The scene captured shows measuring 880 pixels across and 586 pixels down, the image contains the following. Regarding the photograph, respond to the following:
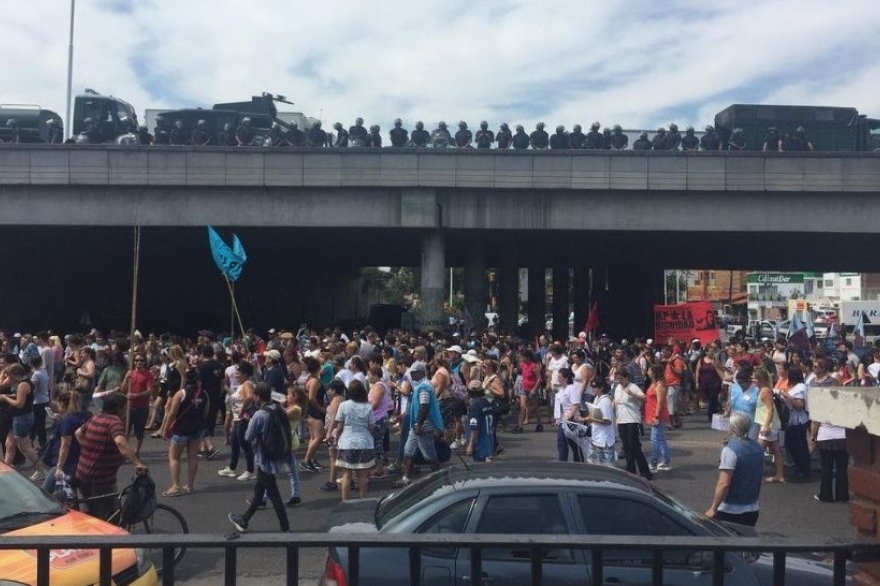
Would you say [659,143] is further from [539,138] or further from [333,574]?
[333,574]

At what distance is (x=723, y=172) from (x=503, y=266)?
40.1 feet

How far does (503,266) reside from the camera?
1409 inches

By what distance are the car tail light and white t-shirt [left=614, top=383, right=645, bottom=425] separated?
6.46 m

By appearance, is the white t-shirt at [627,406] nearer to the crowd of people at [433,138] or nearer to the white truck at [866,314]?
the crowd of people at [433,138]

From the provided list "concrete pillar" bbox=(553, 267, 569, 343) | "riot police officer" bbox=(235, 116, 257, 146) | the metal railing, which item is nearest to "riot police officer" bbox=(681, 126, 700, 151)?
"riot police officer" bbox=(235, 116, 257, 146)

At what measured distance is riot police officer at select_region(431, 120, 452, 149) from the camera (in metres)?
26.3

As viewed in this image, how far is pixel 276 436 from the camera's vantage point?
8703 millimetres

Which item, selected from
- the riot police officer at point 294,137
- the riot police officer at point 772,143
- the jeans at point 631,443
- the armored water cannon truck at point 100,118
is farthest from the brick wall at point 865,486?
the armored water cannon truck at point 100,118

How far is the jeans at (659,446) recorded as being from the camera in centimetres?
1188

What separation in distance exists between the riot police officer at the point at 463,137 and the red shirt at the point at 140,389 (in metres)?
15.6

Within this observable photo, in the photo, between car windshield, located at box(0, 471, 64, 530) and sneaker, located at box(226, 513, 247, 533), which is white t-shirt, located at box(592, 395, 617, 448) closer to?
sneaker, located at box(226, 513, 247, 533)

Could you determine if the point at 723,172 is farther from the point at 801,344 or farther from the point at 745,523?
the point at 745,523

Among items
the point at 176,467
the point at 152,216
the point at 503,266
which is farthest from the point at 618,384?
the point at 503,266

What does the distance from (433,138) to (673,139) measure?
24.3 feet
